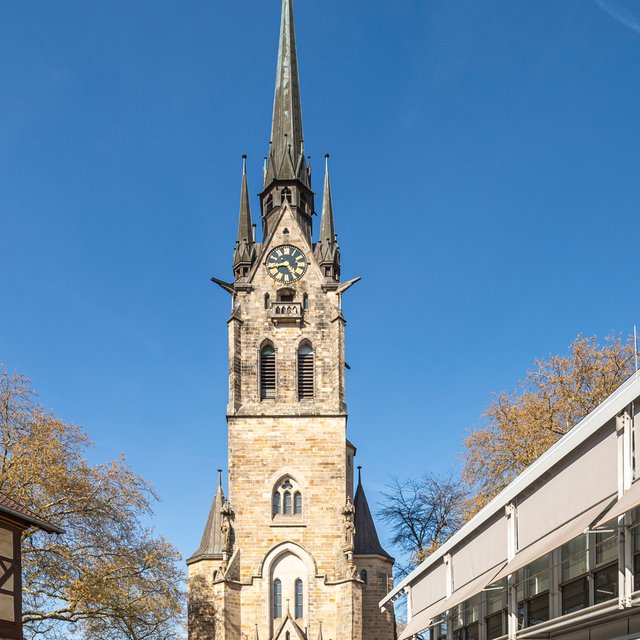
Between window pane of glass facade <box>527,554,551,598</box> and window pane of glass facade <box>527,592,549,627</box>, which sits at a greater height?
window pane of glass facade <box>527,554,551,598</box>

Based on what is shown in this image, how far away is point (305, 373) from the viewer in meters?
49.3

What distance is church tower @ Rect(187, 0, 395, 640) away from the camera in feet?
147

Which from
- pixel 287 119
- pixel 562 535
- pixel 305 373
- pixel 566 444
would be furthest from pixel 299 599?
pixel 562 535

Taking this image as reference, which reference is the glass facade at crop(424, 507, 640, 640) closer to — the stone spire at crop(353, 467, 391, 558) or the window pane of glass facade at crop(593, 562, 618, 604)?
the window pane of glass facade at crop(593, 562, 618, 604)

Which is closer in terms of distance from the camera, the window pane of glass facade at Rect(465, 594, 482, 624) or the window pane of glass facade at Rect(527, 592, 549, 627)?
the window pane of glass facade at Rect(527, 592, 549, 627)

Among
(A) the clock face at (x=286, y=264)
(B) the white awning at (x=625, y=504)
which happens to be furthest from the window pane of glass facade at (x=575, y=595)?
(A) the clock face at (x=286, y=264)

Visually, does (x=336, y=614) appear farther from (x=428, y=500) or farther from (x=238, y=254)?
(x=238, y=254)

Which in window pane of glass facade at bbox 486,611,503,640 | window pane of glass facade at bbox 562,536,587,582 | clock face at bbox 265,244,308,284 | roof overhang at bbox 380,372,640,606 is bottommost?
window pane of glass facade at bbox 486,611,503,640

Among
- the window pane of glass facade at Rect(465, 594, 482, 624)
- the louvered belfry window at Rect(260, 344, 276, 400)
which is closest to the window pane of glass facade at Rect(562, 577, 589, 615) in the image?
the window pane of glass facade at Rect(465, 594, 482, 624)

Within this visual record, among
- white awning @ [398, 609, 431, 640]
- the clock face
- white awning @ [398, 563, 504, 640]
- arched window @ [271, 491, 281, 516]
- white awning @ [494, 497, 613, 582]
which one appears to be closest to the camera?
white awning @ [494, 497, 613, 582]

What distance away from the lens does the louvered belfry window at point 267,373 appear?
49.0 meters

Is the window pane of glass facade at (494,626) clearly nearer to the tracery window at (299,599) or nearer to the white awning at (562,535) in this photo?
the white awning at (562,535)

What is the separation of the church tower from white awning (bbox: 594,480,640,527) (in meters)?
30.4

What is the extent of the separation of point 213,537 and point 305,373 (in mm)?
9166
